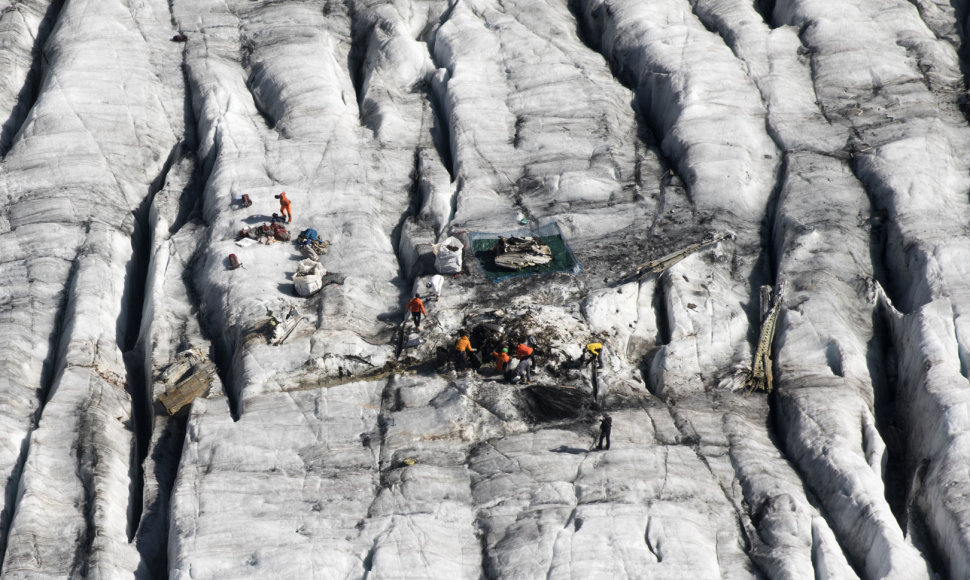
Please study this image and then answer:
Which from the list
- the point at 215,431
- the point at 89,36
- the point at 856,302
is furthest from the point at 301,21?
the point at 856,302

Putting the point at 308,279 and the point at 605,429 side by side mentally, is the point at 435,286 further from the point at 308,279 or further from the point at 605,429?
the point at 605,429

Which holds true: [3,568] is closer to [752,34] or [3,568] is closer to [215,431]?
[215,431]

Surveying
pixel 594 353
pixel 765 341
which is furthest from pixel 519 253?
pixel 765 341

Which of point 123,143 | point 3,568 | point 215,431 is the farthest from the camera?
point 123,143

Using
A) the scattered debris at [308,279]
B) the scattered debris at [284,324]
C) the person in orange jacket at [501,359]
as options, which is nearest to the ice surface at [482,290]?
the scattered debris at [284,324]

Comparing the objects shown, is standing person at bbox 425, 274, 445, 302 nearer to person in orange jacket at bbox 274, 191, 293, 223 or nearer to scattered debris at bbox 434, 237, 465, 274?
scattered debris at bbox 434, 237, 465, 274

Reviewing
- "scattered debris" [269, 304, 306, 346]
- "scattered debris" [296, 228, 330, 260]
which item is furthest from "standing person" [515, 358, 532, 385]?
"scattered debris" [296, 228, 330, 260]

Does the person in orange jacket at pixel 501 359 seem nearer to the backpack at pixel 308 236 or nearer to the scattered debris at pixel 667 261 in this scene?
the scattered debris at pixel 667 261
